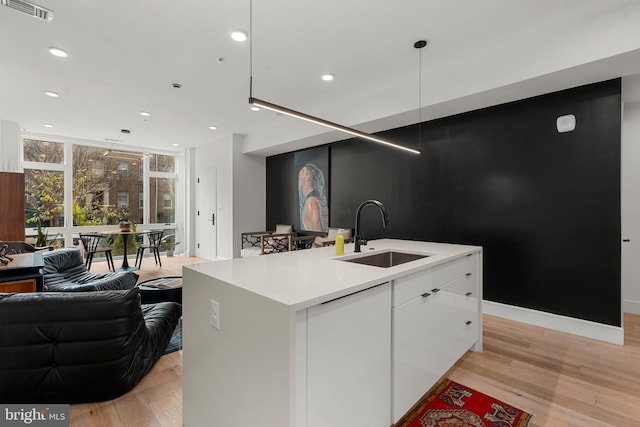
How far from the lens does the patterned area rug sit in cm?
181

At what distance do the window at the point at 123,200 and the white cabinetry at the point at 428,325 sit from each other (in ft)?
25.2

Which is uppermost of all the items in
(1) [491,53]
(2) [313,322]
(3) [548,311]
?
(1) [491,53]

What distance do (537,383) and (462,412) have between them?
792 millimetres

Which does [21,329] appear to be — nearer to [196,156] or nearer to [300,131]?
[300,131]

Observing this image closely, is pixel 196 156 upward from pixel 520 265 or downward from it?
upward

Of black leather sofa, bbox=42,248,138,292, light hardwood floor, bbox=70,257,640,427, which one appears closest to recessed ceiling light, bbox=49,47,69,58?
black leather sofa, bbox=42,248,138,292

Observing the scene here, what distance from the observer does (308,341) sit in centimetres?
116

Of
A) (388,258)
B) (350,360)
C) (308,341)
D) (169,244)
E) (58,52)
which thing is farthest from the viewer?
(169,244)

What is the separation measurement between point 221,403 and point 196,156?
292 inches

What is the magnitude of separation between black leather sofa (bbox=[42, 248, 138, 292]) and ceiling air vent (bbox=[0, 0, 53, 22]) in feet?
7.89

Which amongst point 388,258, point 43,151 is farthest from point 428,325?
point 43,151

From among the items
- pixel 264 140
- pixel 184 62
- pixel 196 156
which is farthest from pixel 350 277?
pixel 196 156

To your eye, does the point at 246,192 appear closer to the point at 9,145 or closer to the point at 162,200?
the point at 162,200

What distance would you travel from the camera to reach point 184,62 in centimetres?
329
